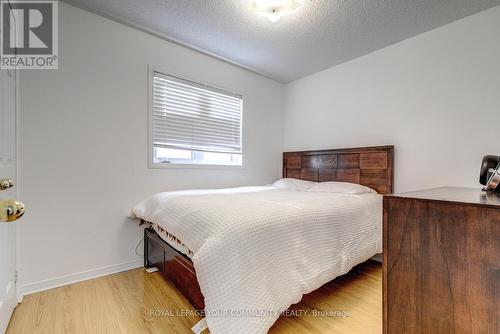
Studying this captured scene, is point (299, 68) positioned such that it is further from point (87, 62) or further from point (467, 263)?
point (467, 263)

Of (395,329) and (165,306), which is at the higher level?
(395,329)

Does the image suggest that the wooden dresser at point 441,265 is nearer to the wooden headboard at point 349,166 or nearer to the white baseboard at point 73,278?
the wooden headboard at point 349,166

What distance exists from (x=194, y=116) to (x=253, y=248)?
198 centimetres

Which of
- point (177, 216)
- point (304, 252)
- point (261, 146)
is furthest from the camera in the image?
point (261, 146)

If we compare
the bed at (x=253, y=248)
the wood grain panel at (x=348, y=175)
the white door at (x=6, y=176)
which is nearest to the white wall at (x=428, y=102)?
the wood grain panel at (x=348, y=175)

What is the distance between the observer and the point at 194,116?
2750mm

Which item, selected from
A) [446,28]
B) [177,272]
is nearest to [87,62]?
[177,272]

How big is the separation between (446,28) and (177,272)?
3207mm

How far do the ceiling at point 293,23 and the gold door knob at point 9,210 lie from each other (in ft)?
6.14

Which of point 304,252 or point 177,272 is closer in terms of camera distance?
point 304,252

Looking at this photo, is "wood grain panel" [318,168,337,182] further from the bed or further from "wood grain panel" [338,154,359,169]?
the bed

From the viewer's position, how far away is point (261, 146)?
134 inches

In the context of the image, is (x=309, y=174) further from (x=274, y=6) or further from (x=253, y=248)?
(x=253, y=248)

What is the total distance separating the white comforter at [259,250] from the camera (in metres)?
1.11
